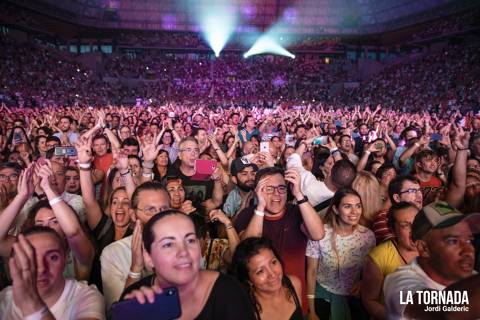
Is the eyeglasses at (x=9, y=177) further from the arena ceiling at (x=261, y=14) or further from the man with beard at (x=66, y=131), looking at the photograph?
the arena ceiling at (x=261, y=14)

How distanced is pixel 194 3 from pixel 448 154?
39.8 meters

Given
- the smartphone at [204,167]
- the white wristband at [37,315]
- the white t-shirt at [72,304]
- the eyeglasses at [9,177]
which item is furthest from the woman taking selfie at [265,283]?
the eyeglasses at [9,177]

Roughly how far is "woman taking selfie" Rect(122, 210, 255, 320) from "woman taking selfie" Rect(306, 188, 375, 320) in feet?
4.83

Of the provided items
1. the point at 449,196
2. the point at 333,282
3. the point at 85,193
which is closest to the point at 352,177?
the point at 449,196

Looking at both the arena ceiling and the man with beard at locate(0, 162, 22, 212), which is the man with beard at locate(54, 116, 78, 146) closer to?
the man with beard at locate(0, 162, 22, 212)

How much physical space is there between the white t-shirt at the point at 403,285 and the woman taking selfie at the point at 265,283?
0.62 metres

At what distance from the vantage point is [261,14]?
4225 cm

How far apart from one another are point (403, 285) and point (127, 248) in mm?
1767

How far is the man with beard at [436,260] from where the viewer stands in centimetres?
197

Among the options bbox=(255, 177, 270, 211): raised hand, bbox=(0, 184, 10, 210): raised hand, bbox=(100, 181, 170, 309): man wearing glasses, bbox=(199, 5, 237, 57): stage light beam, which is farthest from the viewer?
bbox=(199, 5, 237, 57): stage light beam

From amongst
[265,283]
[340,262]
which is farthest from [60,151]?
[340,262]

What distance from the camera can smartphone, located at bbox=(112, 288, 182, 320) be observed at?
4.83ft

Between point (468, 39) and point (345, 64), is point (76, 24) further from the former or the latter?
point (468, 39)

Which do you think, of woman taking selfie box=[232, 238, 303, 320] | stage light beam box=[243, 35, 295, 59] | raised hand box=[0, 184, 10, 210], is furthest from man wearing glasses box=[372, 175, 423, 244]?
stage light beam box=[243, 35, 295, 59]
